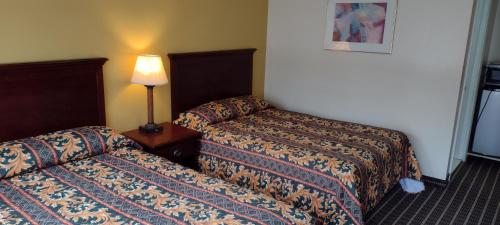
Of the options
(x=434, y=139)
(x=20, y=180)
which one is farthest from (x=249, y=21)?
(x=20, y=180)

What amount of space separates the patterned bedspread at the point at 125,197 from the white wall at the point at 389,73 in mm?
2117

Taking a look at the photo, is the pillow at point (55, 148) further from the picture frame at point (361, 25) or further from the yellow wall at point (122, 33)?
the picture frame at point (361, 25)

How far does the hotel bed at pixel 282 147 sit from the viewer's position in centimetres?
237

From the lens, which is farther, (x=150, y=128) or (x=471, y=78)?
(x=471, y=78)

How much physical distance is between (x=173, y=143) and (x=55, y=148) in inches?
31.4

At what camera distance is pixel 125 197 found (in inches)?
69.4

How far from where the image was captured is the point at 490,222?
2725mm

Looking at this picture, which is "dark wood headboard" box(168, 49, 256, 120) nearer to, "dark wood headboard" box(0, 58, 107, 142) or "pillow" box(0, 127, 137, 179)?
"dark wood headboard" box(0, 58, 107, 142)

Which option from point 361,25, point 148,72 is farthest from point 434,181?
point 148,72

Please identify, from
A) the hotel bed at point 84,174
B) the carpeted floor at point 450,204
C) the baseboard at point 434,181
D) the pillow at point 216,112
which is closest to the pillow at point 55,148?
the hotel bed at point 84,174

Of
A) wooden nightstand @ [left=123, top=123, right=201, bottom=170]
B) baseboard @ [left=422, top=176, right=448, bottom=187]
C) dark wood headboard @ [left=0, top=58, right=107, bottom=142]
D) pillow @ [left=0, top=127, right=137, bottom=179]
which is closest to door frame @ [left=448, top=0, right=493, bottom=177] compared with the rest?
baseboard @ [left=422, top=176, right=448, bottom=187]

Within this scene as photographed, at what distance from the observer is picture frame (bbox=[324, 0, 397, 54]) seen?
133 inches

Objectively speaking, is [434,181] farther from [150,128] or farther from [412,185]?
[150,128]

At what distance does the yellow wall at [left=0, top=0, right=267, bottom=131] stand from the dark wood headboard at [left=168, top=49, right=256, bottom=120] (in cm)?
7
